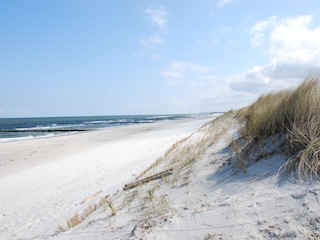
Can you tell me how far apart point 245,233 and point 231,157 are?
206 centimetres

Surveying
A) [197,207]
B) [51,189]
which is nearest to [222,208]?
[197,207]

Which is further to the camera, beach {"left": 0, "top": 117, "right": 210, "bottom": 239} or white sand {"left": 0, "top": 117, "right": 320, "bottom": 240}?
beach {"left": 0, "top": 117, "right": 210, "bottom": 239}

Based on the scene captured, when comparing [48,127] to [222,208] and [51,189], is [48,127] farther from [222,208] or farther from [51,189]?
[222,208]

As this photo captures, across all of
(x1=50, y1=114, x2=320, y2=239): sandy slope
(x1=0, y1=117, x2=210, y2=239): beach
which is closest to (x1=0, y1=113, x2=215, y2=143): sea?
(x1=0, y1=117, x2=210, y2=239): beach

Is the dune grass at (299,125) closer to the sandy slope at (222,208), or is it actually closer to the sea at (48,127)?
the sandy slope at (222,208)

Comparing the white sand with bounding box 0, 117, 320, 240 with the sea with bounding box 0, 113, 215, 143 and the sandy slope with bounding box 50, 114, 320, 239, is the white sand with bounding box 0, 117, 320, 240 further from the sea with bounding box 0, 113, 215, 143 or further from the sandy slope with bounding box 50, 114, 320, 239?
the sea with bounding box 0, 113, 215, 143

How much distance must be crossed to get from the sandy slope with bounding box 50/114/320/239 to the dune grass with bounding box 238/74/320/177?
0.74 ft

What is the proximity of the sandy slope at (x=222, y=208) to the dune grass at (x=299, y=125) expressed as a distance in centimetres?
23

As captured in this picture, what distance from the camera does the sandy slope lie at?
2670mm

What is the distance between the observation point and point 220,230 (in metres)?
2.77

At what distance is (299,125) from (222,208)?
1818mm

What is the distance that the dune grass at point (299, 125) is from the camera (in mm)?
3275

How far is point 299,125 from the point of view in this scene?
12.7 ft

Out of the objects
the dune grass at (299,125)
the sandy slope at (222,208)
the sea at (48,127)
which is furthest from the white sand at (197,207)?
A: the sea at (48,127)
